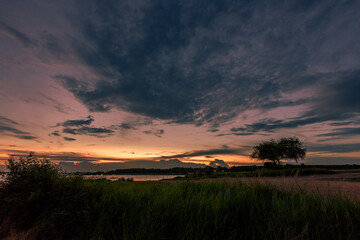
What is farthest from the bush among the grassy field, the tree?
the tree

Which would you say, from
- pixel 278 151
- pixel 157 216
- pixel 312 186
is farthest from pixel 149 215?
pixel 278 151

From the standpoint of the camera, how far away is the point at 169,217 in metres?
4.36

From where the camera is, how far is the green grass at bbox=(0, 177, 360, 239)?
3.87 meters

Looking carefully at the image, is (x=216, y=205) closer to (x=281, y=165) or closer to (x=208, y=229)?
(x=208, y=229)

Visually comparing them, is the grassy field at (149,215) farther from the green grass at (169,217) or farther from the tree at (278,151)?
the tree at (278,151)

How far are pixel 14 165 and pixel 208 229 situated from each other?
6062mm

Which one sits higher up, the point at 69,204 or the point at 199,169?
the point at 199,169

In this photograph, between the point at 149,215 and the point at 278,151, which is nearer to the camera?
the point at 149,215

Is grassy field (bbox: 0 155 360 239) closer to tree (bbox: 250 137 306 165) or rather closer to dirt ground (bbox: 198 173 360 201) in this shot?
dirt ground (bbox: 198 173 360 201)

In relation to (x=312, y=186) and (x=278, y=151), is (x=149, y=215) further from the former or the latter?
(x=278, y=151)

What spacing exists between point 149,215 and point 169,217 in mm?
440

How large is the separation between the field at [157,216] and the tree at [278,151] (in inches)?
1528

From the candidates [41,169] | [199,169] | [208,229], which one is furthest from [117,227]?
[199,169]

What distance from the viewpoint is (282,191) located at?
6.25m
